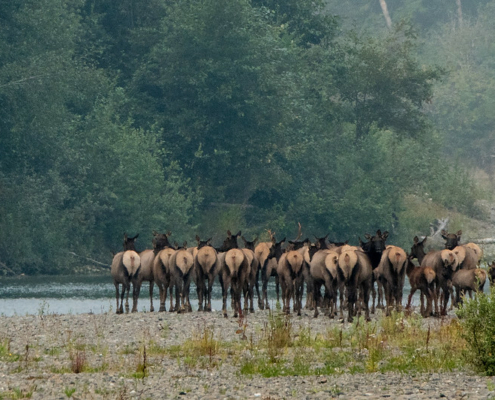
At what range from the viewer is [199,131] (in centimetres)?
5619

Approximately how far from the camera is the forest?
4806 cm

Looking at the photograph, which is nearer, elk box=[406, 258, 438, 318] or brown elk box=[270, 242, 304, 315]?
elk box=[406, 258, 438, 318]

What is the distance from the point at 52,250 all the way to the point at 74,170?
4.40 meters

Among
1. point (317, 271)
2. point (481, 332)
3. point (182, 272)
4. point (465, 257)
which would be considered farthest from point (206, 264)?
point (481, 332)

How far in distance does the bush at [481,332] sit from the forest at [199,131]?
32.9m

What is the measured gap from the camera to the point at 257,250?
86.7 feet

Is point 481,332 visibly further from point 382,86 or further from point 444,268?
point 382,86

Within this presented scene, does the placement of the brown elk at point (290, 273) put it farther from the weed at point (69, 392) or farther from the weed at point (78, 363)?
the weed at point (69, 392)

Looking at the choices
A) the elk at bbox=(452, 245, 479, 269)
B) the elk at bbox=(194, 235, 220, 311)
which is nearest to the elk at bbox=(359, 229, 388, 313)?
the elk at bbox=(452, 245, 479, 269)

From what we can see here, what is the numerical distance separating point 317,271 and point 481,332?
8780 millimetres

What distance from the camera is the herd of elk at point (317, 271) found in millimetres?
22375

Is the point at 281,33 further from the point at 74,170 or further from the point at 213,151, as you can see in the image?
the point at 74,170

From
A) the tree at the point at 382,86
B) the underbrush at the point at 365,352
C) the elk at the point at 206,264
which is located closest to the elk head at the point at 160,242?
the elk at the point at 206,264

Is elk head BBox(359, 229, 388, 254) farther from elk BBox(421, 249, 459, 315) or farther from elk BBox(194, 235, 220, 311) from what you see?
elk BBox(194, 235, 220, 311)
